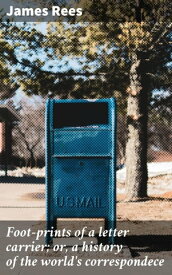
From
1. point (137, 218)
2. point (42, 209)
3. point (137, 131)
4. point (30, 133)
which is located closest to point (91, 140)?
point (137, 218)

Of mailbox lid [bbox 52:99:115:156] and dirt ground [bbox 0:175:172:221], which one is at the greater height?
mailbox lid [bbox 52:99:115:156]

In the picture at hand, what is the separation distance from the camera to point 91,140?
6.53m

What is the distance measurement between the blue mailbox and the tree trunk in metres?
7.92

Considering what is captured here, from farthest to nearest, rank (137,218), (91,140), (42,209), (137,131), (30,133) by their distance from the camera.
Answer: (30,133), (137,131), (42,209), (137,218), (91,140)

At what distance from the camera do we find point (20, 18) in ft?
50.4

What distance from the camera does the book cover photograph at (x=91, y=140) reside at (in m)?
6.39

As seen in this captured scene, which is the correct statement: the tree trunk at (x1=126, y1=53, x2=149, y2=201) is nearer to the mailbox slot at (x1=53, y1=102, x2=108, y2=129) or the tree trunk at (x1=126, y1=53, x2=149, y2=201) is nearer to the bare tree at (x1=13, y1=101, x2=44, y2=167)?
the mailbox slot at (x1=53, y1=102, x2=108, y2=129)

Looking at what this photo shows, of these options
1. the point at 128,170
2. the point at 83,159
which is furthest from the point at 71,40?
the point at 83,159

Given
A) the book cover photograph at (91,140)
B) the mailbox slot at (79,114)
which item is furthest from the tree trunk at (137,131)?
the mailbox slot at (79,114)

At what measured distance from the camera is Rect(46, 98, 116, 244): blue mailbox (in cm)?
653

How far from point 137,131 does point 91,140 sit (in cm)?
804

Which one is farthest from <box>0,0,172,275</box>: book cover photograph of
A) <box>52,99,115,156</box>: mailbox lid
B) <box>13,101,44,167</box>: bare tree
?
<box>13,101,44,167</box>: bare tree

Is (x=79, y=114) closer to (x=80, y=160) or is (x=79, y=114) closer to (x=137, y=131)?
(x=80, y=160)

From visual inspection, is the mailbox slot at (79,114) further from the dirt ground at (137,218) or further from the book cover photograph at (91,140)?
the dirt ground at (137,218)
